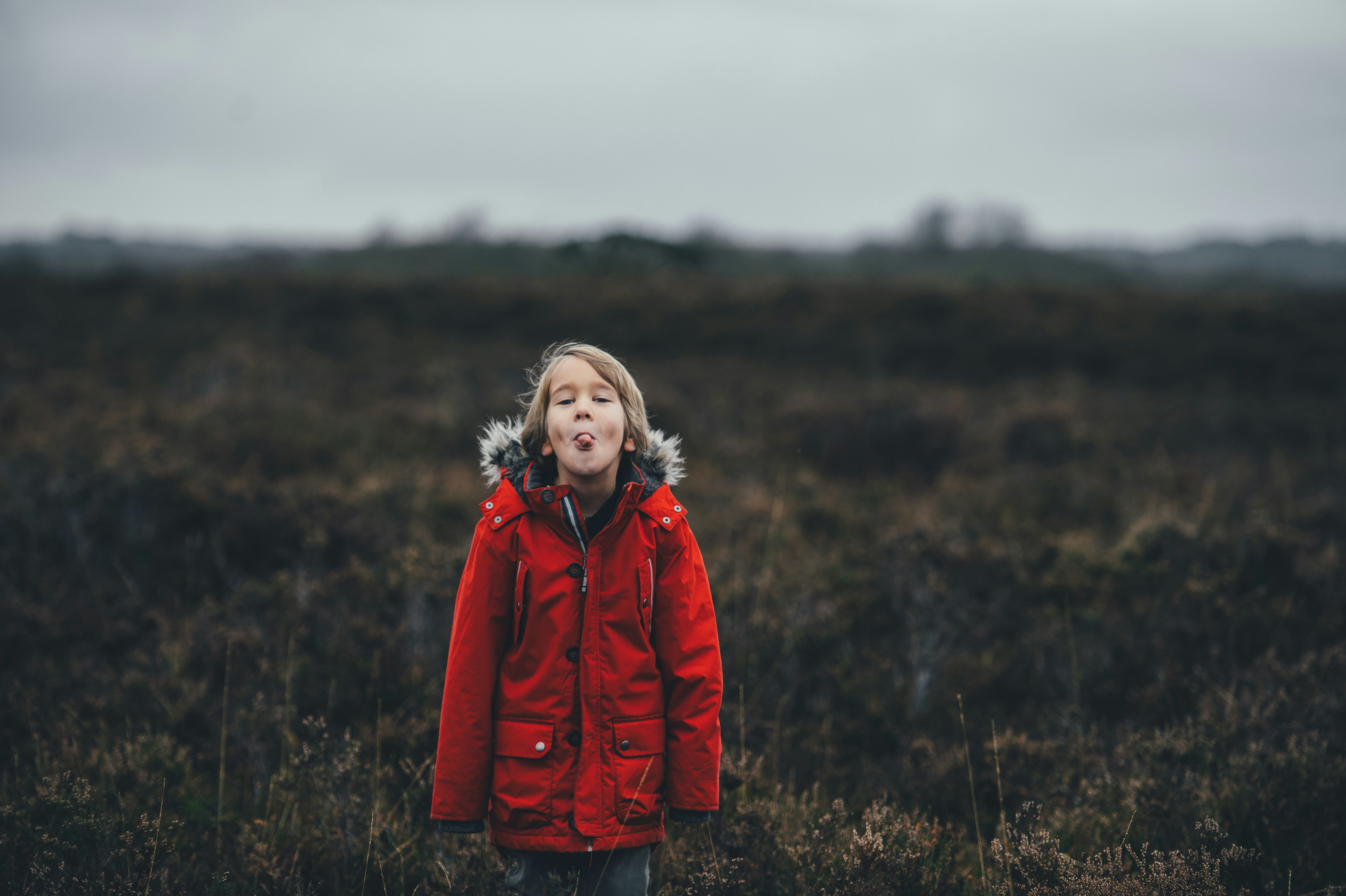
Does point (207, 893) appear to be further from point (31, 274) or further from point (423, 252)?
point (423, 252)

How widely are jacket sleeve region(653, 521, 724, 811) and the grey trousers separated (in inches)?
9.2

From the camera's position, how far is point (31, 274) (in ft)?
64.6

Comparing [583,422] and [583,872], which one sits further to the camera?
[583,872]

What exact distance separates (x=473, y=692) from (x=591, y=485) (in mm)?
605

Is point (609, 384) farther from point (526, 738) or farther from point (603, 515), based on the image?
point (526, 738)

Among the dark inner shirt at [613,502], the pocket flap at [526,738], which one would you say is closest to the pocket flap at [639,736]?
the pocket flap at [526,738]

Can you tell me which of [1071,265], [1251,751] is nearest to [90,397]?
[1251,751]

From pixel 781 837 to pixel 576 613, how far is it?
1379mm

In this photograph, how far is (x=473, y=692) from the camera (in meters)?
1.77

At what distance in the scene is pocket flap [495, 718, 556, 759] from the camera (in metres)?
1.74

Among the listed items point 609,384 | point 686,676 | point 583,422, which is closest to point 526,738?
point 686,676

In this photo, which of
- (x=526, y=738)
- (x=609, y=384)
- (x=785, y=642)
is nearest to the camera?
(x=526, y=738)

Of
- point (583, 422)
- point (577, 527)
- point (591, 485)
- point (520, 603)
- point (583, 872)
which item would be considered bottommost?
point (583, 872)

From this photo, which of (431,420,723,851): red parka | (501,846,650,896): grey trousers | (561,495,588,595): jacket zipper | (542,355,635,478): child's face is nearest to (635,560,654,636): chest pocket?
(431,420,723,851): red parka
